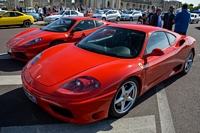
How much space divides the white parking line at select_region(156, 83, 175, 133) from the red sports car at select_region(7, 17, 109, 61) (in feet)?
10.3

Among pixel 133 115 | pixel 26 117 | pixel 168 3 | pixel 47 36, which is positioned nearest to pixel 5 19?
pixel 47 36

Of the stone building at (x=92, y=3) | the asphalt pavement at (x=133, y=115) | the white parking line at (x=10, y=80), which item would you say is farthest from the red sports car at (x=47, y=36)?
the stone building at (x=92, y=3)

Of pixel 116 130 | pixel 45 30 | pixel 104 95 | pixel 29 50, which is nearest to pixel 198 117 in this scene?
pixel 116 130

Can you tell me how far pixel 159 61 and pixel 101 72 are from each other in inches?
53.3

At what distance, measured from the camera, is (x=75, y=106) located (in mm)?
2391

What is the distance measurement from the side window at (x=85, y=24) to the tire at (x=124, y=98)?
12.3 feet

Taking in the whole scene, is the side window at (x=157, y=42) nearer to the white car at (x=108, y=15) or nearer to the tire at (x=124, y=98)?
the tire at (x=124, y=98)

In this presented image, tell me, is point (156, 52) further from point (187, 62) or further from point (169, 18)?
point (169, 18)

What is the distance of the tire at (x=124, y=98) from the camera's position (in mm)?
2795

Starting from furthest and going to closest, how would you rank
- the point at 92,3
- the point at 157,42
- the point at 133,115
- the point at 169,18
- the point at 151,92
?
the point at 92,3
the point at 169,18
the point at 151,92
the point at 157,42
the point at 133,115

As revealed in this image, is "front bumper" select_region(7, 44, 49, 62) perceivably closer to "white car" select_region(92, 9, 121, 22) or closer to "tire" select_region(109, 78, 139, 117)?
"tire" select_region(109, 78, 139, 117)

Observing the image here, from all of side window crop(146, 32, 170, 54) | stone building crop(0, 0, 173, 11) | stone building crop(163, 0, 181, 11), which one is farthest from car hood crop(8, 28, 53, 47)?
stone building crop(163, 0, 181, 11)

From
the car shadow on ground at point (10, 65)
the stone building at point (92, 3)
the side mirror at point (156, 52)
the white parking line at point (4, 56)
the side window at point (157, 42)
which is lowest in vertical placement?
the car shadow on ground at point (10, 65)

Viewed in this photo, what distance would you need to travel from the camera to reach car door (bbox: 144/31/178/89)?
333 centimetres
